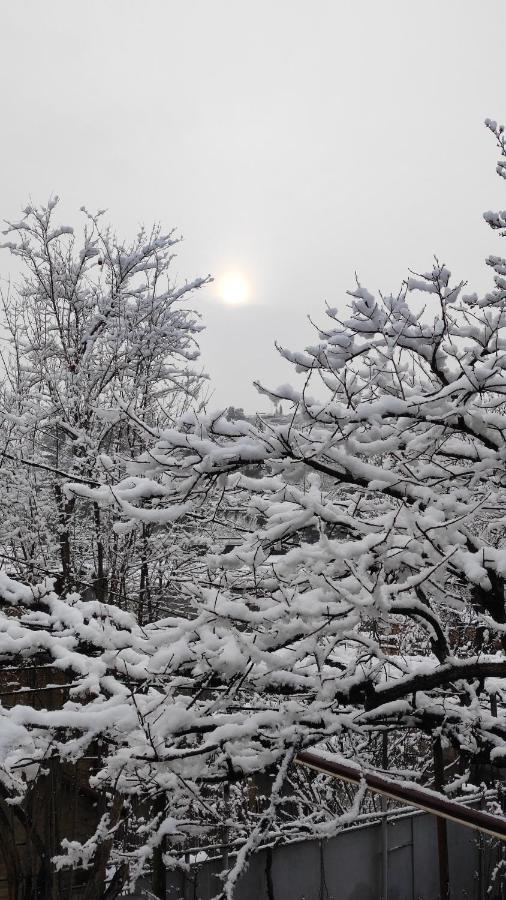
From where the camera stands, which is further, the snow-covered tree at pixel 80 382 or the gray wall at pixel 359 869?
the snow-covered tree at pixel 80 382

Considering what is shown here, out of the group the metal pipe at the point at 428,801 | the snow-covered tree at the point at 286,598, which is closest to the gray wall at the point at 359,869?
the snow-covered tree at the point at 286,598

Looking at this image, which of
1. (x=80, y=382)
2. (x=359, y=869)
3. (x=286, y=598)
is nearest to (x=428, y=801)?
(x=286, y=598)

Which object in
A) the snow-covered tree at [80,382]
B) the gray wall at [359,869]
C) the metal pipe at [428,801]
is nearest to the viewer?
the metal pipe at [428,801]

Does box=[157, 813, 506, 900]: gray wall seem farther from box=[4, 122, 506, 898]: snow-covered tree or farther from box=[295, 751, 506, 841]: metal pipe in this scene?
box=[295, 751, 506, 841]: metal pipe

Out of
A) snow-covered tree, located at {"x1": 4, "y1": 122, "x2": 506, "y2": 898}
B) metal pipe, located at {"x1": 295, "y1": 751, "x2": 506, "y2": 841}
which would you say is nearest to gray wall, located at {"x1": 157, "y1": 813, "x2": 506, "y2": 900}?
snow-covered tree, located at {"x1": 4, "y1": 122, "x2": 506, "y2": 898}

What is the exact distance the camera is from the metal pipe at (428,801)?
2787mm

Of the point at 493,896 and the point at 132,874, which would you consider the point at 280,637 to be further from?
the point at 493,896

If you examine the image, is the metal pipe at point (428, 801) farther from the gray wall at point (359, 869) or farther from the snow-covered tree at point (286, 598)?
the gray wall at point (359, 869)

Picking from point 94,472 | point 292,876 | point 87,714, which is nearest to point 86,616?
point 87,714

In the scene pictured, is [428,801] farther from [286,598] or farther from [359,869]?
[359,869]

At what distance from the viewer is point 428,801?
9.67ft

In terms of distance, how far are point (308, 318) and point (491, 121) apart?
2001 millimetres

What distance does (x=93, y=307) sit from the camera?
10.8 meters

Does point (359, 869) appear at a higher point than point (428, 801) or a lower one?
lower
